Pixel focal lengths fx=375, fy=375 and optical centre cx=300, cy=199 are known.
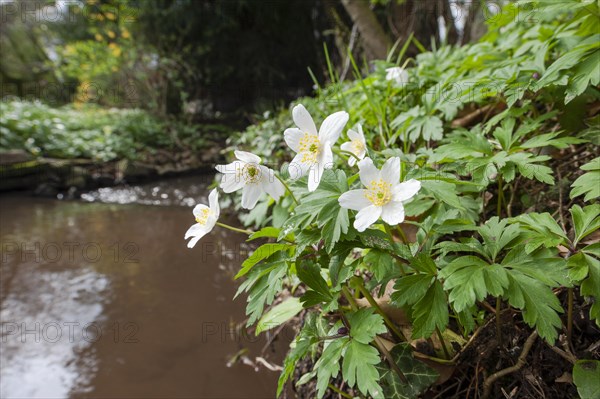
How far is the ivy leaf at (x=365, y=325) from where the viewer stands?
91cm

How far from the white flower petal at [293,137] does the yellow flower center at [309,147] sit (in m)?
0.01

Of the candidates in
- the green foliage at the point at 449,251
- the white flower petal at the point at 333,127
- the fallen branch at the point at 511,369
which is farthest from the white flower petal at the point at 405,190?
the fallen branch at the point at 511,369

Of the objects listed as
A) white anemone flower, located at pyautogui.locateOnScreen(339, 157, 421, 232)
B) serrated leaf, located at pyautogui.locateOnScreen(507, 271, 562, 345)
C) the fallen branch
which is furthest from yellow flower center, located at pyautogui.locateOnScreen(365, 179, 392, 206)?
the fallen branch

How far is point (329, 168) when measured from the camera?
1040 mm

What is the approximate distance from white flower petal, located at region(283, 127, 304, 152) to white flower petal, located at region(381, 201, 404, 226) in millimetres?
303

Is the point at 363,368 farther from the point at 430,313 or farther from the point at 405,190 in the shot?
the point at 405,190

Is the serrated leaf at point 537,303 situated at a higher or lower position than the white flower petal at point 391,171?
lower

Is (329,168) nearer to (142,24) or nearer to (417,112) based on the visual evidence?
(417,112)

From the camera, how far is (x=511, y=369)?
40.4 inches

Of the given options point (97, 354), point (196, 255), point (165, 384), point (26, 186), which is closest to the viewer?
point (165, 384)

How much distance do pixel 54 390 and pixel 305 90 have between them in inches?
341

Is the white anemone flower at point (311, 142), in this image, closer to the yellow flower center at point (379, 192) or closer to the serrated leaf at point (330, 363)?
the yellow flower center at point (379, 192)

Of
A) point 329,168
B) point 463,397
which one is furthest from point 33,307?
point 463,397

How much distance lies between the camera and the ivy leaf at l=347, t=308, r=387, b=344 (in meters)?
0.91
